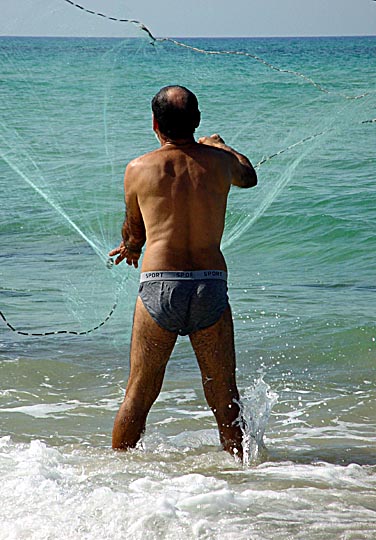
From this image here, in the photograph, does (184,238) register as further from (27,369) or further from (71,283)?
(71,283)

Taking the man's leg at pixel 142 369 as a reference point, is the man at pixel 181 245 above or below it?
above

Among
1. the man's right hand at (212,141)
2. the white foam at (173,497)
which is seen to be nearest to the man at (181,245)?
the man's right hand at (212,141)

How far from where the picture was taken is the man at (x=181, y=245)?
408cm

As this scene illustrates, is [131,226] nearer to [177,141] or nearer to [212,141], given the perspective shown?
[177,141]

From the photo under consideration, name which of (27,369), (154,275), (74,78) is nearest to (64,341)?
(27,369)

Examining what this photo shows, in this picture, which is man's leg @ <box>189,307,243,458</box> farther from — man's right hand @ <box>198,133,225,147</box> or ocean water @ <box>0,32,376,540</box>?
man's right hand @ <box>198,133,225,147</box>

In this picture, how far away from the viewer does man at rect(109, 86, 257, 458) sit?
4.08 meters

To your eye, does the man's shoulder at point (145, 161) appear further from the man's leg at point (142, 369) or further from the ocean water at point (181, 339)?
the ocean water at point (181, 339)

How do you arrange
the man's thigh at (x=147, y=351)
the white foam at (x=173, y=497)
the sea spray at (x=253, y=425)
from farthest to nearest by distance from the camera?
the sea spray at (x=253, y=425) → the man's thigh at (x=147, y=351) → the white foam at (x=173, y=497)

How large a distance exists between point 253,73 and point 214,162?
3494 mm

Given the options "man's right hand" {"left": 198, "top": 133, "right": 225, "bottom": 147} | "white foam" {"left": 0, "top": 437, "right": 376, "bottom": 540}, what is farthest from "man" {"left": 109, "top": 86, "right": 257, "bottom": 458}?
"white foam" {"left": 0, "top": 437, "right": 376, "bottom": 540}

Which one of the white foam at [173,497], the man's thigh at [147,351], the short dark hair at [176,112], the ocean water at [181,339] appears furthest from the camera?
the man's thigh at [147,351]

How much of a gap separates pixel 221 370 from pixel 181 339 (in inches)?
112

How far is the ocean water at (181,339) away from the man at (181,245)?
0.43 meters
